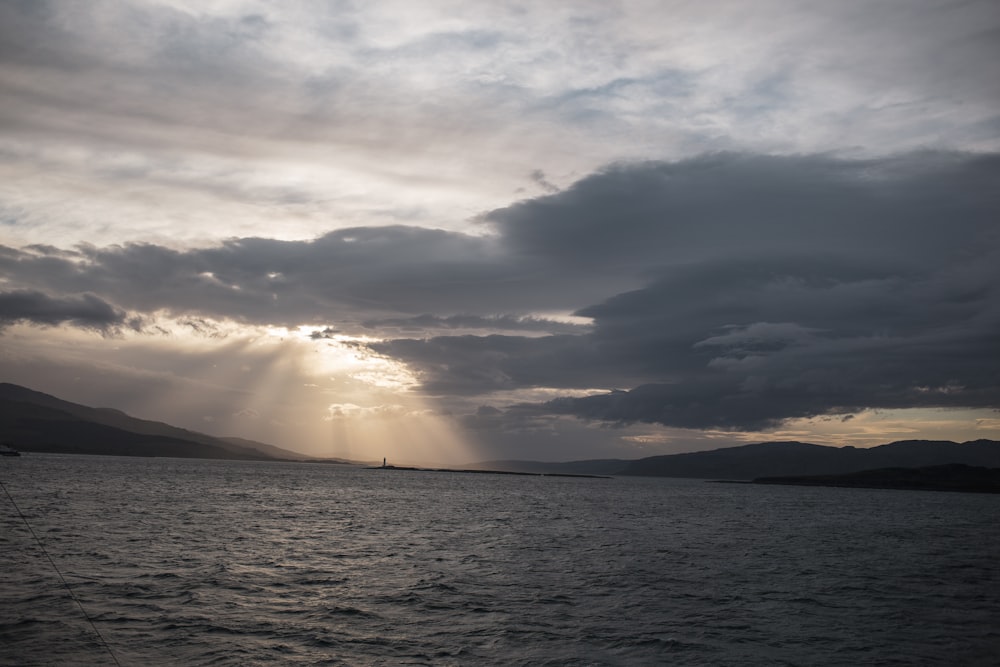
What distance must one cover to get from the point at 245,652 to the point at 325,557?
28.9m

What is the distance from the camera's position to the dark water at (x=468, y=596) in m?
31.2

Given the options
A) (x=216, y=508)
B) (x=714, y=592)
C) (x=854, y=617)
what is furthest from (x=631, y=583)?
(x=216, y=508)

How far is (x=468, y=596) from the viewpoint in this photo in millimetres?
43438

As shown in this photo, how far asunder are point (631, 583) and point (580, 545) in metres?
23.9

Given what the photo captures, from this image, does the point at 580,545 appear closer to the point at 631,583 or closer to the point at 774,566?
the point at 774,566

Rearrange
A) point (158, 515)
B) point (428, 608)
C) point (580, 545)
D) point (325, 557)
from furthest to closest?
1. point (158, 515)
2. point (580, 545)
3. point (325, 557)
4. point (428, 608)

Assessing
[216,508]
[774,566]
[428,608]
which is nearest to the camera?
[428,608]

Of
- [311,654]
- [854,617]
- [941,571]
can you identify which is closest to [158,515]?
[311,654]

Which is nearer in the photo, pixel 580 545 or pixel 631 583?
pixel 631 583

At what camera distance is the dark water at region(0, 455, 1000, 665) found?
1229 inches

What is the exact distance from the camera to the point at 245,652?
95.9ft

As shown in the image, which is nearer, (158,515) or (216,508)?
(158,515)

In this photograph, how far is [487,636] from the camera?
33.8 m

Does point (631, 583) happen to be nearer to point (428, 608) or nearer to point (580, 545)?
point (428, 608)
